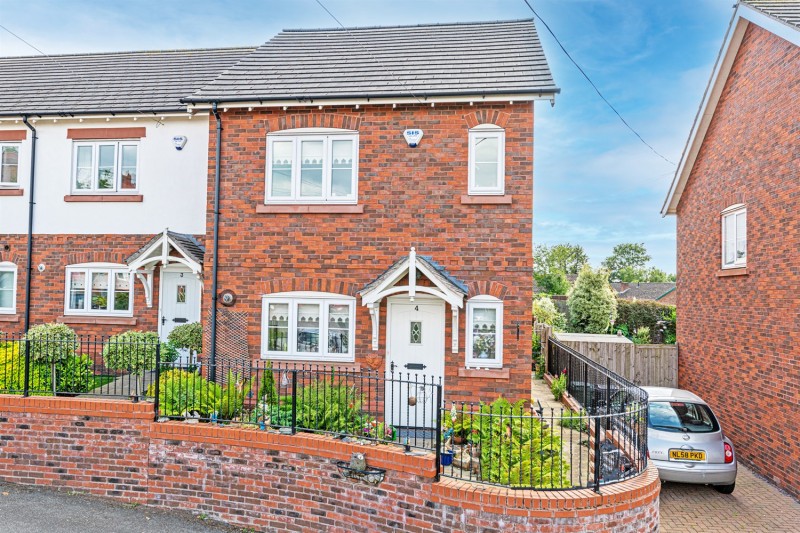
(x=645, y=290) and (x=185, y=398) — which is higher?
(x=645, y=290)

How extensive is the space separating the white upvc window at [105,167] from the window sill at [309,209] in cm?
386

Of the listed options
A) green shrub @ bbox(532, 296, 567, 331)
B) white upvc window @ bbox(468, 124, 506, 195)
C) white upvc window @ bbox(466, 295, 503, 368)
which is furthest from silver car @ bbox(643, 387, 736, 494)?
green shrub @ bbox(532, 296, 567, 331)

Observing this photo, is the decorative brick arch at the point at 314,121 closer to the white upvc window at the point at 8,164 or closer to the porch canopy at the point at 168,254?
the porch canopy at the point at 168,254

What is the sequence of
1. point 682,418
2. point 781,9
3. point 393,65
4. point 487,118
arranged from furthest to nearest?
1. point 393,65
2. point 781,9
3. point 487,118
4. point 682,418

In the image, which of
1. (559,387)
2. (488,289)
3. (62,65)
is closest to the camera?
(488,289)

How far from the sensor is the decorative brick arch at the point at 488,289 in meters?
9.01

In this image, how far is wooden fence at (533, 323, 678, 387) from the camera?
44.4ft

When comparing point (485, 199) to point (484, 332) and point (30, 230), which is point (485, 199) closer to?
point (484, 332)

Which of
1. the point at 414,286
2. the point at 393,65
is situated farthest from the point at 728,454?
the point at 393,65

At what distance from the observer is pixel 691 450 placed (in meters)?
7.50

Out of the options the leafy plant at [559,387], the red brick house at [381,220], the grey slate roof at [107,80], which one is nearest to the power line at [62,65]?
the grey slate roof at [107,80]

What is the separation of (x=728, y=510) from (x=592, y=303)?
623 inches

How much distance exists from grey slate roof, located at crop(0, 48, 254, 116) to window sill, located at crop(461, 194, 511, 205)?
7.03 meters

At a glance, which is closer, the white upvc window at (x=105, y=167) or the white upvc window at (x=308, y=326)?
the white upvc window at (x=308, y=326)
